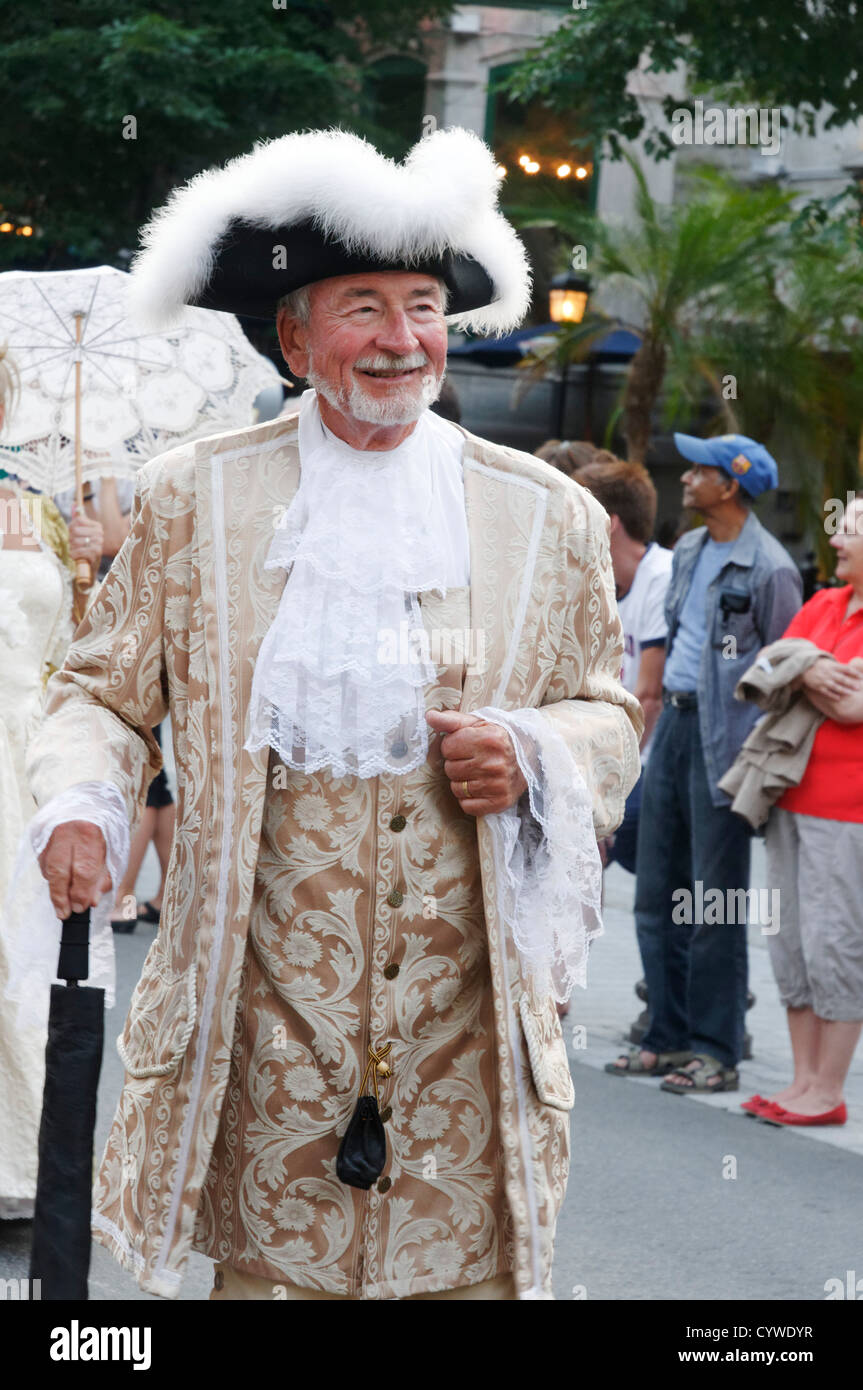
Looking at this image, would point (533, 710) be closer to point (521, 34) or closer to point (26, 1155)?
point (26, 1155)

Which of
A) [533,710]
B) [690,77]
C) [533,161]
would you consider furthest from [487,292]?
[533,161]

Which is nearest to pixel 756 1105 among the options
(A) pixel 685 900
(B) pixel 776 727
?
(A) pixel 685 900

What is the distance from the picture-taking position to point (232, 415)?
22.2 feet

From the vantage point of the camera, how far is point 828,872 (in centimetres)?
628

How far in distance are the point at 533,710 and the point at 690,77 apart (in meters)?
14.3

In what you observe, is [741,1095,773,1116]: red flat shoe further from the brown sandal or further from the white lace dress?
the white lace dress

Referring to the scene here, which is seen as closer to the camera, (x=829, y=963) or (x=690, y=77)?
(x=829, y=963)

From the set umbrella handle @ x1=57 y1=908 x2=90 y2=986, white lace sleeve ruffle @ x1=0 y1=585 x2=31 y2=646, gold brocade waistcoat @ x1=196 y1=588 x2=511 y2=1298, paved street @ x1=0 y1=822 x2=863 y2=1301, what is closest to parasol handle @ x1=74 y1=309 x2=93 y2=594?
white lace sleeve ruffle @ x1=0 y1=585 x2=31 y2=646

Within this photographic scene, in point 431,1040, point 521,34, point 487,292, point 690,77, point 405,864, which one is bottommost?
point 431,1040

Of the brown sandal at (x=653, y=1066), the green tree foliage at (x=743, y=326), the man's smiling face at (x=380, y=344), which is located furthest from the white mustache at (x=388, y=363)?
the green tree foliage at (x=743, y=326)

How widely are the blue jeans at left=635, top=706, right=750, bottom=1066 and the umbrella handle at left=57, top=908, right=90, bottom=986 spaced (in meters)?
4.21

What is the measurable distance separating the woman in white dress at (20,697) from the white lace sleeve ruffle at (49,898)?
2.01 meters

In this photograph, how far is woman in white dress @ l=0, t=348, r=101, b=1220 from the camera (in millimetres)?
4914

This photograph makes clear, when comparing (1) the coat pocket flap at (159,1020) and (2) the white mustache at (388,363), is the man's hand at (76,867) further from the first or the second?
(2) the white mustache at (388,363)
